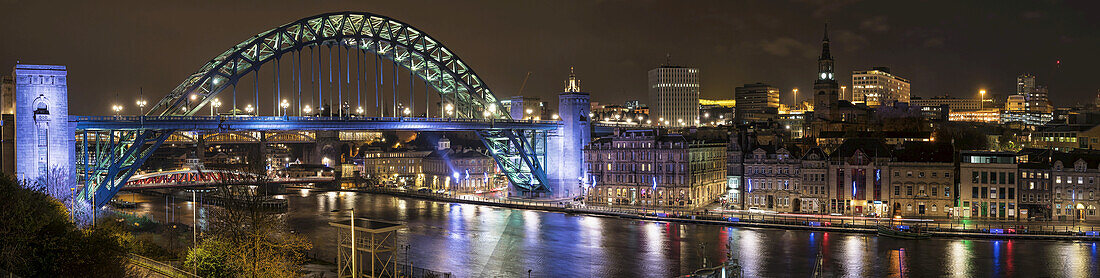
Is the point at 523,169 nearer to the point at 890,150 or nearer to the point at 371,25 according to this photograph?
the point at 371,25

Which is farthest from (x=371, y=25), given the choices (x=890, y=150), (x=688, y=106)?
(x=688, y=106)

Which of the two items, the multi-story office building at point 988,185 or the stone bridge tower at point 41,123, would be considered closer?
the stone bridge tower at point 41,123

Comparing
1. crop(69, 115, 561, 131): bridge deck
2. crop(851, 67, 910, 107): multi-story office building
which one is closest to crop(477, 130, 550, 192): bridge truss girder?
crop(69, 115, 561, 131): bridge deck

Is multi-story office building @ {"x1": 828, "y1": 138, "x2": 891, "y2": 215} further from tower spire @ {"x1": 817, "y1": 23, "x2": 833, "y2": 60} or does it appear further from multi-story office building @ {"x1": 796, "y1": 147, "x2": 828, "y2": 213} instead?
tower spire @ {"x1": 817, "y1": 23, "x2": 833, "y2": 60}

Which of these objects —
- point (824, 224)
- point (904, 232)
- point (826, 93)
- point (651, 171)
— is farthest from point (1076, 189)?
point (826, 93)

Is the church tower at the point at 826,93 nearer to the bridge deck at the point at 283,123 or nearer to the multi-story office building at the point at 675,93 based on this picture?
the bridge deck at the point at 283,123

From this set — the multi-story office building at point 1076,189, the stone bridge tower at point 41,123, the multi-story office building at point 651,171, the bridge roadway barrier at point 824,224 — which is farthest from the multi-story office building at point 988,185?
the stone bridge tower at point 41,123

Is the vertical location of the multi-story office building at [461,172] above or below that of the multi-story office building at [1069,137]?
below
